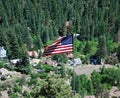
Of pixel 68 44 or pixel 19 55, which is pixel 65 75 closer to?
pixel 19 55

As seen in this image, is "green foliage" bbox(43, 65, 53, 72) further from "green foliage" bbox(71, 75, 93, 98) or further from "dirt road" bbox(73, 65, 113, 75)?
"green foliage" bbox(71, 75, 93, 98)

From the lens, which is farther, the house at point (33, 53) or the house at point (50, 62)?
the house at point (33, 53)

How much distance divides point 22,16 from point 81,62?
85.6ft

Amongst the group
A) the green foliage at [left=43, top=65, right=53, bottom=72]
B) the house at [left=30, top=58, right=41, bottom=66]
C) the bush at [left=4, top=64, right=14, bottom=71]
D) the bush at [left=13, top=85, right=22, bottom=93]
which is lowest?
the bush at [left=13, top=85, right=22, bottom=93]

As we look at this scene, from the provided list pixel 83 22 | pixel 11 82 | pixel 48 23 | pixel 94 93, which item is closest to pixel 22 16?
pixel 48 23

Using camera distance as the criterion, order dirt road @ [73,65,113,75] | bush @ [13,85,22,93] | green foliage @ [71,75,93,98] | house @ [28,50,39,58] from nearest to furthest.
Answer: green foliage @ [71,75,93,98], bush @ [13,85,22,93], dirt road @ [73,65,113,75], house @ [28,50,39,58]

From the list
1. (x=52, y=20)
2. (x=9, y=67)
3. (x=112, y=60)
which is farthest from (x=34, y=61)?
(x=52, y=20)

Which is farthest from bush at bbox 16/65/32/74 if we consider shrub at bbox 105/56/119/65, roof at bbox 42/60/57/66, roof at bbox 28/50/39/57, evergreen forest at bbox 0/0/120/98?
shrub at bbox 105/56/119/65

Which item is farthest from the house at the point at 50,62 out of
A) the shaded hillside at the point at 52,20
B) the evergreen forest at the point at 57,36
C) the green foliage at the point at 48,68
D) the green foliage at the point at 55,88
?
the green foliage at the point at 55,88

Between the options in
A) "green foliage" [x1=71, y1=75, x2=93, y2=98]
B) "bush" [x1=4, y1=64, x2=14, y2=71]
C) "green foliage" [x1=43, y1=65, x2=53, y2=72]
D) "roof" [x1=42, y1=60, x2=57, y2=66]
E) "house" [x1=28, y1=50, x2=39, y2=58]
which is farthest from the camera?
"house" [x1=28, y1=50, x2=39, y2=58]

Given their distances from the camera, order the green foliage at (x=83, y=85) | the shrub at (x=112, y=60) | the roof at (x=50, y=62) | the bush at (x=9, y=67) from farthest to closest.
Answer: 1. the shrub at (x=112, y=60)
2. the roof at (x=50, y=62)
3. the bush at (x=9, y=67)
4. the green foliage at (x=83, y=85)

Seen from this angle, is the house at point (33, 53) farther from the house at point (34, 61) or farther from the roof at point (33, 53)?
the house at point (34, 61)

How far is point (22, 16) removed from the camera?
117 metres

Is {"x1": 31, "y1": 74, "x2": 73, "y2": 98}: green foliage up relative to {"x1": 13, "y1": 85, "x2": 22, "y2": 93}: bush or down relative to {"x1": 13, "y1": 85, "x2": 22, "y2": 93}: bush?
up
